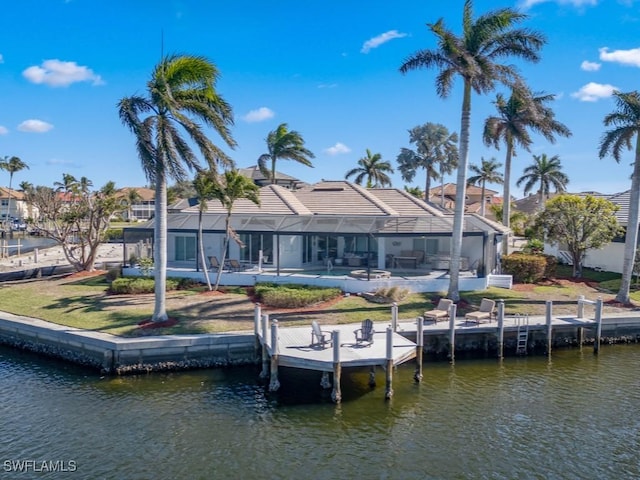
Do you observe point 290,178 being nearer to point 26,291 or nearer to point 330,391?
point 26,291

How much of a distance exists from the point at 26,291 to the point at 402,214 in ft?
73.2

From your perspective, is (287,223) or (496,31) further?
(287,223)

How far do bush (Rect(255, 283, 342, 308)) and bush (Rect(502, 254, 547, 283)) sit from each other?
11.3 meters

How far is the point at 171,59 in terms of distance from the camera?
774 inches

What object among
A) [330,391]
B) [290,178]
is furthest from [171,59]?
[290,178]

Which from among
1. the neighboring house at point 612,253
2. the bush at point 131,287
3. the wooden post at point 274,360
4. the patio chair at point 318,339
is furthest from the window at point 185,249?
the neighboring house at point 612,253

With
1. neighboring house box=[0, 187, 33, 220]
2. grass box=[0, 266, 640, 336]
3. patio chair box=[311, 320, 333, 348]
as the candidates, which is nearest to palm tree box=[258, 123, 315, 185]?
A: grass box=[0, 266, 640, 336]

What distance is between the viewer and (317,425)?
566 inches

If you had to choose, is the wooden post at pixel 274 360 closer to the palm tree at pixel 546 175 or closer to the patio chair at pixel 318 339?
the patio chair at pixel 318 339

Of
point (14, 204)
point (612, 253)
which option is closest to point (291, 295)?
point (612, 253)

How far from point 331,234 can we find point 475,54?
39.0 feet

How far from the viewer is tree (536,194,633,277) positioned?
1226 inches

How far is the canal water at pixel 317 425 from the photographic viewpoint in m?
12.2

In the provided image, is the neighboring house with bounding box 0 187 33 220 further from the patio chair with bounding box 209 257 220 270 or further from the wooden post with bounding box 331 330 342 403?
the wooden post with bounding box 331 330 342 403
